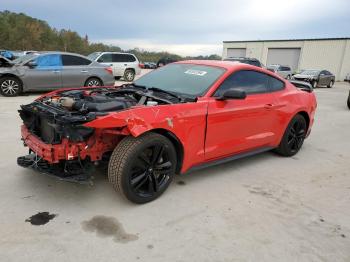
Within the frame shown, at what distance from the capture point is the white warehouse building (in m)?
37.8

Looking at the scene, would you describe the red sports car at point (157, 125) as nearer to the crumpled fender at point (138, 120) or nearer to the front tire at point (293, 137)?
the crumpled fender at point (138, 120)

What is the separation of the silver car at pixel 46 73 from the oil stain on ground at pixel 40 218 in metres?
8.41

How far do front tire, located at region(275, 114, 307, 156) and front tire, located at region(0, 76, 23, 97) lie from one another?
28.4 ft

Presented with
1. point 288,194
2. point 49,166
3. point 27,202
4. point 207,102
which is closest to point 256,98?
point 207,102

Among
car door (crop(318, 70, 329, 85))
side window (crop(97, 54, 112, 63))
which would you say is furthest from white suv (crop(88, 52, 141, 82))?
car door (crop(318, 70, 329, 85))

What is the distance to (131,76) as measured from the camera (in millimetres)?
18359

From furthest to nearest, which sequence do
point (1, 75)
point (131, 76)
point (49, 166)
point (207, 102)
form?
point (131, 76), point (1, 75), point (207, 102), point (49, 166)

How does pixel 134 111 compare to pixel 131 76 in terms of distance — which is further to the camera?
pixel 131 76

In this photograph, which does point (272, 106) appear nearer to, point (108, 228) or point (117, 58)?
point (108, 228)

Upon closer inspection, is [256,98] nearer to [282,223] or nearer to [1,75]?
[282,223]

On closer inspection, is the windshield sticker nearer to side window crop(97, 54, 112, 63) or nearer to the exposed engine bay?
the exposed engine bay

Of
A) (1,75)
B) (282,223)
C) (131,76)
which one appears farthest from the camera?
(131,76)

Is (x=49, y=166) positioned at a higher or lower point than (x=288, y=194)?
higher

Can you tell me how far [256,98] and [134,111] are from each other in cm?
208
